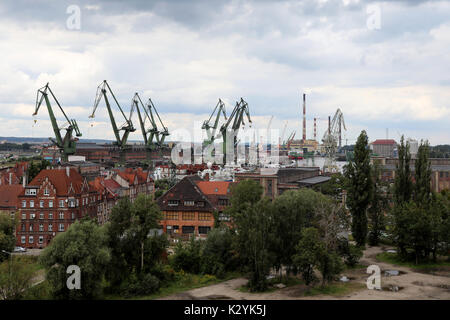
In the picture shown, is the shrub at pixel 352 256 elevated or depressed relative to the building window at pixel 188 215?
depressed

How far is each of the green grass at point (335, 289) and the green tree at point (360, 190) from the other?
1229cm

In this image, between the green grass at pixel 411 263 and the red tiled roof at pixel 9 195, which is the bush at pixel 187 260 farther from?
the red tiled roof at pixel 9 195

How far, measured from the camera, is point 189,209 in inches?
2216

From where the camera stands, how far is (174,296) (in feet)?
113

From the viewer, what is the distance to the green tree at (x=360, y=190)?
1886 inches

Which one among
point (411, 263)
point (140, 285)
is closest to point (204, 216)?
point (140, 285)

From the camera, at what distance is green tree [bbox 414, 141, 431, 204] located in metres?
49.2

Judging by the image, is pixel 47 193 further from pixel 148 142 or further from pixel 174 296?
pixel 148 142

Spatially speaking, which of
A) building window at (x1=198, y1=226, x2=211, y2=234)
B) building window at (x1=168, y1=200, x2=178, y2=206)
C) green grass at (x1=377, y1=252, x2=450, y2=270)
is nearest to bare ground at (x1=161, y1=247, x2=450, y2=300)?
green grass at (x1=377, y1=252, x2=450, y2=270)

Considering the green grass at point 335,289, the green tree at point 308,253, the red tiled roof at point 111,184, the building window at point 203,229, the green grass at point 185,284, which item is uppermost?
the red tiled roof at point 111,184

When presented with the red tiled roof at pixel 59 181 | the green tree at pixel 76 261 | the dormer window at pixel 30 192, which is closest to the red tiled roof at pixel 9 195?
the dormer window at pixel 30 192

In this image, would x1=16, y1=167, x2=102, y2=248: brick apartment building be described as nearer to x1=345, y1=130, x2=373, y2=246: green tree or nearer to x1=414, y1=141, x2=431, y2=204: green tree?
x1=345, y1=130, x2=373, y2=246: green tree

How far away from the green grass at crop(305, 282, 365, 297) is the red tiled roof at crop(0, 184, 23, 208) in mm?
39709

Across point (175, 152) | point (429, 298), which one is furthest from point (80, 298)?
point (175, 152)
